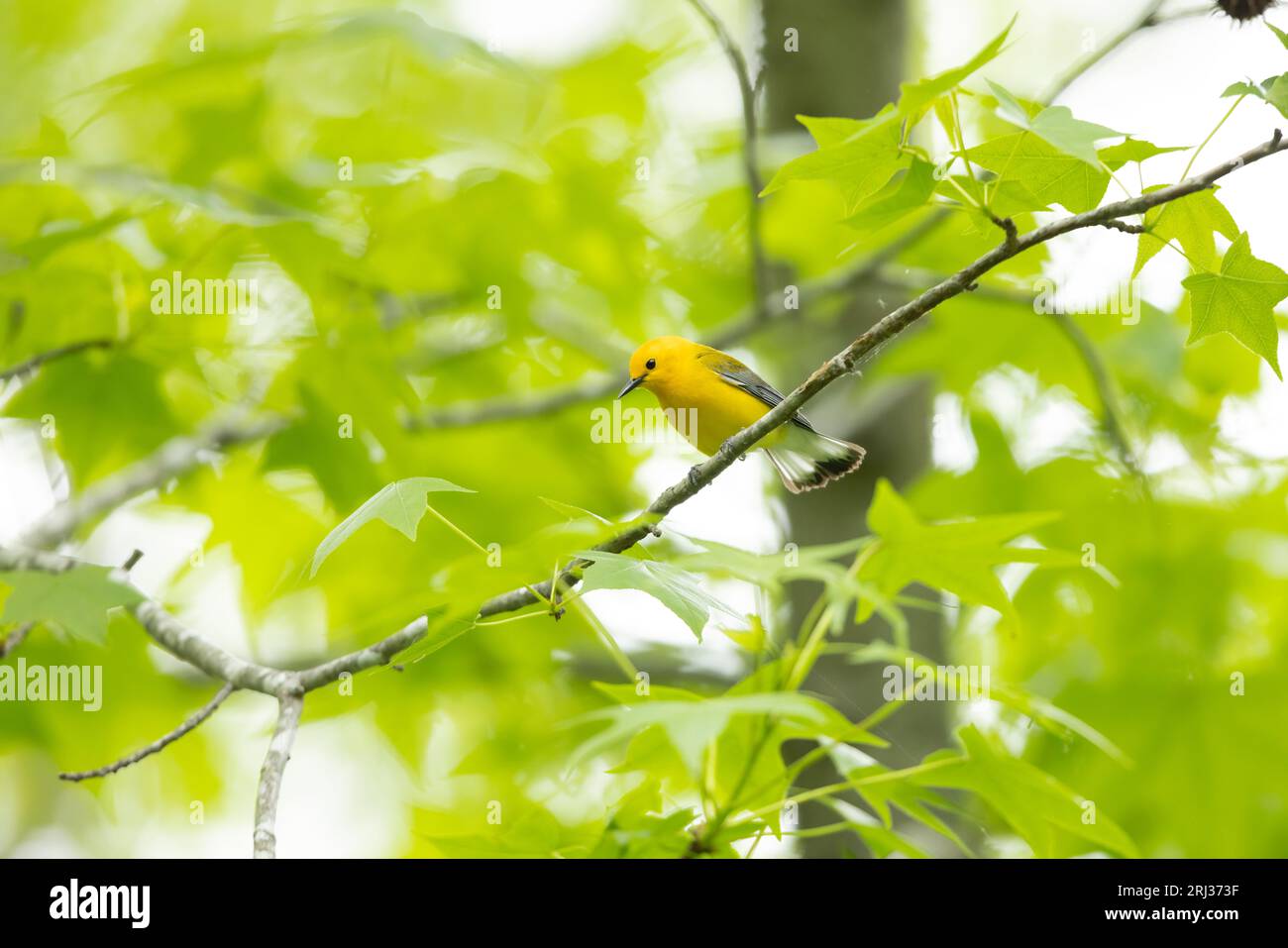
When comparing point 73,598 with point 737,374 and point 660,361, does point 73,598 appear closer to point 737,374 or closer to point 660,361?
point 660,361

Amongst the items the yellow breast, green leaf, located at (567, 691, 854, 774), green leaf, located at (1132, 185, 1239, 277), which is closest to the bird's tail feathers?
the yellow breast

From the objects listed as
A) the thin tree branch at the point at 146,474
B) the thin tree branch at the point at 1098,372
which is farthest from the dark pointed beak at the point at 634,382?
the thin tree branch at the point at 146,474

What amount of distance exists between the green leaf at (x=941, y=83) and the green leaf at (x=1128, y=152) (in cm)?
34

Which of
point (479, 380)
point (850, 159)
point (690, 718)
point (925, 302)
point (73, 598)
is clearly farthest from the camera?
point (479, 380)

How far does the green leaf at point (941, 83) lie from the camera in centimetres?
183

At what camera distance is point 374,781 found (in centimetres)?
688

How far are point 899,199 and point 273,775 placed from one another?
1.74 metres

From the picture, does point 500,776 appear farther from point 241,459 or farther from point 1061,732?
point 1061,732

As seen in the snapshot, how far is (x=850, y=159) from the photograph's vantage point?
7.01 ft

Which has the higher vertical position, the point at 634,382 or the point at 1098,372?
the point at 634,382

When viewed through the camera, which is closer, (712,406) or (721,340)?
(721,340)

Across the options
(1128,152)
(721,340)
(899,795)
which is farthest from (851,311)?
(899,795)

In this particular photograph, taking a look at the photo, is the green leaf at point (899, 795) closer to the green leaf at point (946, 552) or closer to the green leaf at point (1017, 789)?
the green leaf at point (1017, 789)

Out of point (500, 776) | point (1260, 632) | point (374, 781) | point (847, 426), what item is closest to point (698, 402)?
point (847, 426)
